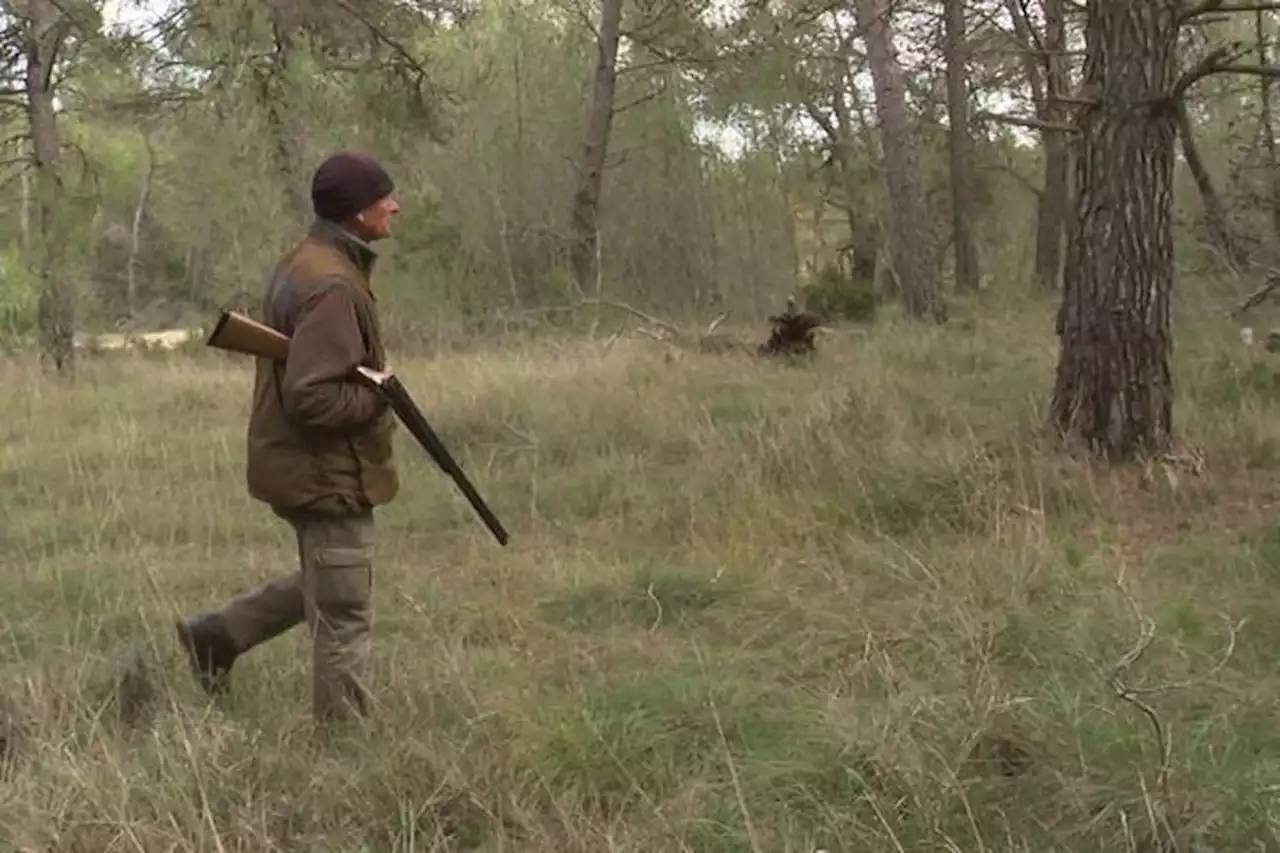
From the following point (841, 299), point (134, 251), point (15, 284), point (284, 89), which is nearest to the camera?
point (284, 89)

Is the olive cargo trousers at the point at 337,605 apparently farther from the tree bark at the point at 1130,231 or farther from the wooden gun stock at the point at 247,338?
the tree bark at the point at 1130,231

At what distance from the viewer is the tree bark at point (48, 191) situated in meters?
12.0

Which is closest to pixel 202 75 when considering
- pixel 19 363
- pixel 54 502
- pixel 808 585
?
pixel 19 363

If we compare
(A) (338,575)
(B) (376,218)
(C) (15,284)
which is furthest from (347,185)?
(C) (15,284)

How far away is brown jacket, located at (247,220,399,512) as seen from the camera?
3439 mm

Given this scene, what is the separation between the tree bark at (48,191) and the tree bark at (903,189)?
7.72 meters

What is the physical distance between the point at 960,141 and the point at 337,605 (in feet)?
48.9

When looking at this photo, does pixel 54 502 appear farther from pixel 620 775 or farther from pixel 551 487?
pixel 620 775

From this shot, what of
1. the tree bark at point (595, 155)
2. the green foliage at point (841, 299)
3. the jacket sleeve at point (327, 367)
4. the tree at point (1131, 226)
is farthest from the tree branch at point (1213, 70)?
the tree bark at point (595, 155)

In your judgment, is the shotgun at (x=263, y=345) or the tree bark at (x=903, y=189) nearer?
the shotgun at (x=263, y=345)

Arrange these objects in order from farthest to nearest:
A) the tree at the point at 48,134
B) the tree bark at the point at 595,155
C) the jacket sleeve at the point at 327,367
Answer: the tree bark at the point at 595,155, the tree at the point at 48,134, the jacket sleeve at the point at 327,367

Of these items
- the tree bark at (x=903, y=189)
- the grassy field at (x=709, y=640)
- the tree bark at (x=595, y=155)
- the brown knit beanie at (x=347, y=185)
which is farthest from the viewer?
the tree bark at (x=595, y=155)

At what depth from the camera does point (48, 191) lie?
11945mm

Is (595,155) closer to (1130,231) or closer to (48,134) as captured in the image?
(48,134)
